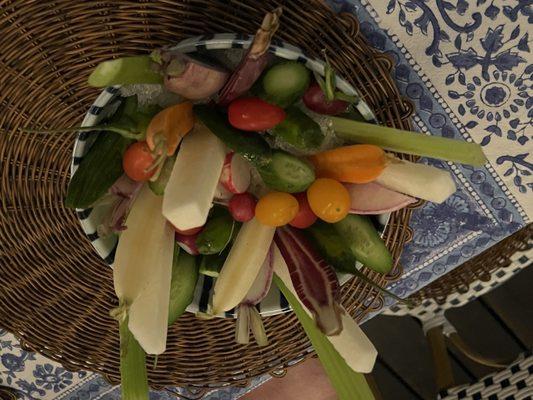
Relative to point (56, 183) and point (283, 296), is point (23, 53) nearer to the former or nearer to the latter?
point (56, 183)

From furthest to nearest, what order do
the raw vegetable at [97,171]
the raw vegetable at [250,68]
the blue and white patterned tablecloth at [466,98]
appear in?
the blue and white patterned tablecloth at [466,98] → the raw vegetable at [97,171] → the raw vegetable at [250,68]

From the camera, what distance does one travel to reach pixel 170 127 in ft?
2.45

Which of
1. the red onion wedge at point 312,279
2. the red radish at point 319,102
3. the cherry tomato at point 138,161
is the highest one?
the red radish at point 319,102

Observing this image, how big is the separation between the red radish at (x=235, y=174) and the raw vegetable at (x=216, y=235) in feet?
0.16

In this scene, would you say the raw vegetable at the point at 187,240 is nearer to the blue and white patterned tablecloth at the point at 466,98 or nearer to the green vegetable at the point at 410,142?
the green vegetable at the point at 410,142

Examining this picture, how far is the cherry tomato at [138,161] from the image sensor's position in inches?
30.4

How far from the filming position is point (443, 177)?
31.4 inches

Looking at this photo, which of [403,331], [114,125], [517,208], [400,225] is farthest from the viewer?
[403,331]

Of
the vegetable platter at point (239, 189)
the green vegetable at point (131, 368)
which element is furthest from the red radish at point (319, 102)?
the green vegetable at point (131, 368)

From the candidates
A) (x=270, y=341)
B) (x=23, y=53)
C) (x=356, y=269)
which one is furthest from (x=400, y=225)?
(x=23, y=53)

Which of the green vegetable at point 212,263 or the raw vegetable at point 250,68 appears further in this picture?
the green vegetable at point 212,263

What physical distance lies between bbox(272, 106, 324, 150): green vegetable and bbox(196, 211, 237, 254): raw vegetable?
128mm

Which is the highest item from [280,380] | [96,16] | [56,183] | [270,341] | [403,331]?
[96,16]

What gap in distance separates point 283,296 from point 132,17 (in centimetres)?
39
